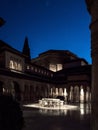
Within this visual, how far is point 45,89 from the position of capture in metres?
41.9

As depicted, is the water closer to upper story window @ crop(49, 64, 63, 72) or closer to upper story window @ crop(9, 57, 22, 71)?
upper story window @ crop(9, 57, 22, 71)

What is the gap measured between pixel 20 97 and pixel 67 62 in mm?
23719

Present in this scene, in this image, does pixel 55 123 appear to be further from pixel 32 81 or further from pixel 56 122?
pixel 32 81

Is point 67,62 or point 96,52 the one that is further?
point 67,62

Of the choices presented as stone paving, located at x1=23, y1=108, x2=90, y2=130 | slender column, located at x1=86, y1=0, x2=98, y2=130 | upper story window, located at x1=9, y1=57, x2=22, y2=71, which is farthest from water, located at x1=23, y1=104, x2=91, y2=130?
upper story window, located at x1=9, y1=57, x2=22, y2=71

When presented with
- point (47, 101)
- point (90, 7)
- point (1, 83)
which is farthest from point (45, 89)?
point (90, 7)

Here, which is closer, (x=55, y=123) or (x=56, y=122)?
(x=55, y=123)

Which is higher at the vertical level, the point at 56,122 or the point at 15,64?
the point at 15,64

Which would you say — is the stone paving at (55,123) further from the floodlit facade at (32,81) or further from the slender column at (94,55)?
the floodlit facade at (32,81)

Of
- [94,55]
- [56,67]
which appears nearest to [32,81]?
[56,67]

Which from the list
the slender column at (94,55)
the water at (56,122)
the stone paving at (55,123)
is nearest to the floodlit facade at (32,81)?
the water at (56,122)

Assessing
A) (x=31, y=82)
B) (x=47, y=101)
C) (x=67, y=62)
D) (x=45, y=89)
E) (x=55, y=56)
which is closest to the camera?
(x=47, y=101)

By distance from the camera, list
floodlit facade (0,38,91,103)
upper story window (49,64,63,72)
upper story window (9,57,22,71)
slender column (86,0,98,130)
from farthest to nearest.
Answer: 1. upper story window (49,64,63,72)
2. upper story window (9,57,22,71)
3. floodlit facade (0,38,91,103)
4. slender column (86,0,98,130)

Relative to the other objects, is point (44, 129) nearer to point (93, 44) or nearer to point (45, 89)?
point (93, 44)
